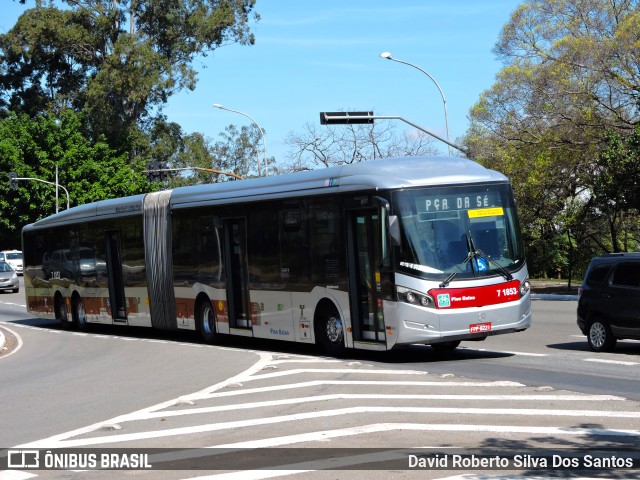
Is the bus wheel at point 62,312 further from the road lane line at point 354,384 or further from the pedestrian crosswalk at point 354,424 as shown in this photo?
the road lane line at point 354,384

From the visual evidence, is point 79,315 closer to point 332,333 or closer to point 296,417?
point 332,333

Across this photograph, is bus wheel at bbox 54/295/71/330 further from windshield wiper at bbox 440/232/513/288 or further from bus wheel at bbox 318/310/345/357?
windshield wiper at bbox 440/232/513/288

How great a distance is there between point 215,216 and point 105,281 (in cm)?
687

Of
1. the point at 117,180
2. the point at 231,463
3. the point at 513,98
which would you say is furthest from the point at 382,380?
the point at 117,180

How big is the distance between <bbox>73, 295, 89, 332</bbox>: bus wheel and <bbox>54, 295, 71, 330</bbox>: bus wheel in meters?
0.68

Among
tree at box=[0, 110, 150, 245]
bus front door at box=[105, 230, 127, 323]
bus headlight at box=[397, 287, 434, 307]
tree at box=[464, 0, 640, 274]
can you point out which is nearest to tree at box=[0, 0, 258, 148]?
tree at box=[0, 110, 150, 245]

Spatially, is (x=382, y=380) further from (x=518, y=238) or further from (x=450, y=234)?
(x=518, y=238)

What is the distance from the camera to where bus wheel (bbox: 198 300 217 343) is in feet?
72.6

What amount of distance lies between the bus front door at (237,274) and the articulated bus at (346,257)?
0.03 metres

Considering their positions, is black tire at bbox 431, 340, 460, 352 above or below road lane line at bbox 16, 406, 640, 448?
below

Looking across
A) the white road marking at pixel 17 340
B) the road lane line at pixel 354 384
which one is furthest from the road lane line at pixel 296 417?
the white road marking at pixel 17 340

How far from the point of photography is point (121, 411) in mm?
12414

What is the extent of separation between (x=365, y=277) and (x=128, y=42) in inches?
1979

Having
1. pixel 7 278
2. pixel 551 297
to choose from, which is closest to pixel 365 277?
pixel 551 297
